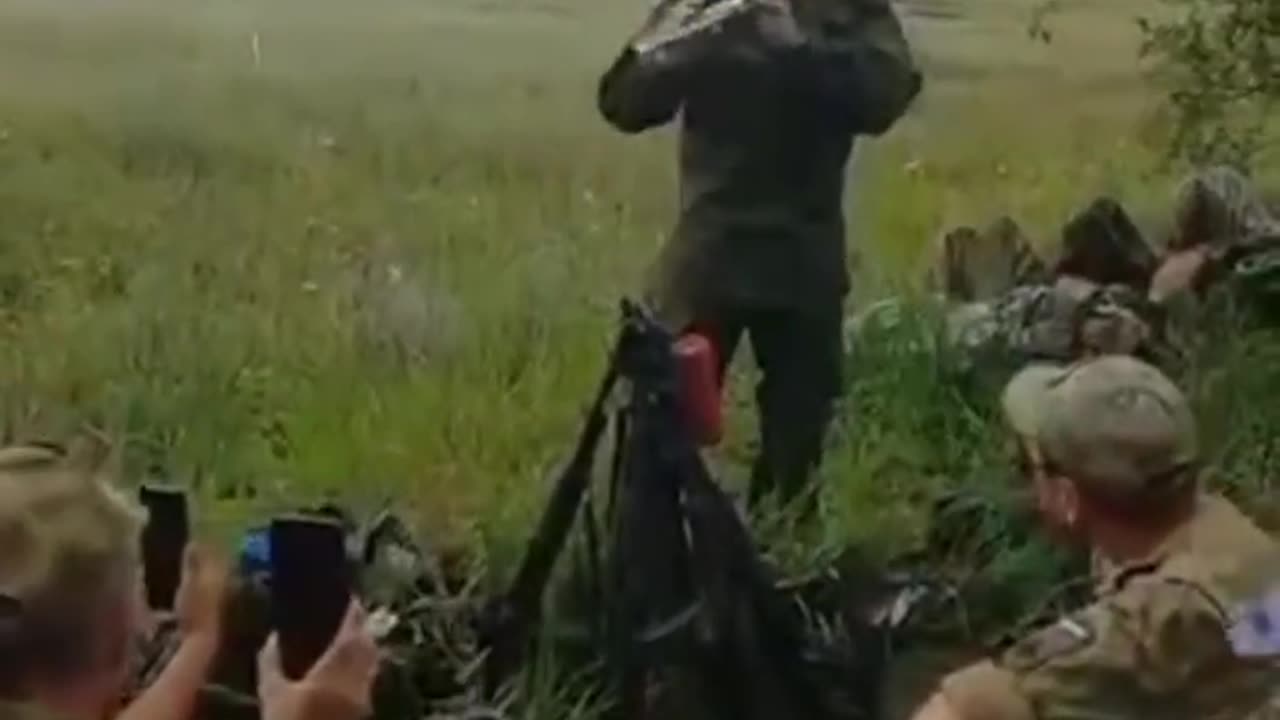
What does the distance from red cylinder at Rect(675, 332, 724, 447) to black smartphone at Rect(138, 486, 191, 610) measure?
15.1 inches

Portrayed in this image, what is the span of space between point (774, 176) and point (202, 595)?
0.54 metres

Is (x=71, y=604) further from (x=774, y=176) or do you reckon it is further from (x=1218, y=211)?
(x=1218, y=211)

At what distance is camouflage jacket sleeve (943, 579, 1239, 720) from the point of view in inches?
71.8

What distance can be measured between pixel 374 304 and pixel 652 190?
23 cm

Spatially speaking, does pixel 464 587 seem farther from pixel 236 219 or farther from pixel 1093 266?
pixel 1093 266

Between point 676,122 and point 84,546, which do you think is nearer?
point 84,546

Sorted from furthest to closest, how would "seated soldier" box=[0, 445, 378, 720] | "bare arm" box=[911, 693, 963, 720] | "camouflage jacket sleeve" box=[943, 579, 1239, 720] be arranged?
"bare arm" box=[911, 693, 963, 720] < "camouflage jacket sleeve" box=[943, 579, 1239, 720] < "seated soldier" box=[0, 445, 378, 720]

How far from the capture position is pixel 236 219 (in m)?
2.14

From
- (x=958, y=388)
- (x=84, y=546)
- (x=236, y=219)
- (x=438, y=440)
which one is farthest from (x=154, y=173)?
(x=958, y=388)

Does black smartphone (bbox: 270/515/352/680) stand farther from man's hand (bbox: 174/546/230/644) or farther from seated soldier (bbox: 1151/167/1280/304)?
seated soldier (bbox: 1151/167/1280/304)

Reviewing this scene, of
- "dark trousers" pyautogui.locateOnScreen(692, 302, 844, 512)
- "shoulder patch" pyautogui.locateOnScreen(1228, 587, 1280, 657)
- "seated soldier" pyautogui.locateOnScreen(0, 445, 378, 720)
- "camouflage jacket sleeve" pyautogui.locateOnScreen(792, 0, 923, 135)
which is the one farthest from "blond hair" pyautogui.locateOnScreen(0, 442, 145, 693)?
"shoulder patch" pyautogui.locateOnScreen(1228, 587, 1280, 657)

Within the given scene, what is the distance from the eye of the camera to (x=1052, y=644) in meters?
1.92

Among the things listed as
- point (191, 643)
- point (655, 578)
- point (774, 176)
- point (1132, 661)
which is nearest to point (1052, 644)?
point (1132, 661)

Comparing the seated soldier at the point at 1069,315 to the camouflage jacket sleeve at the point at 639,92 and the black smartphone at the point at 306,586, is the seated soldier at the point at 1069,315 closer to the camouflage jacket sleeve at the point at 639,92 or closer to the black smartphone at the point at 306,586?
the camouflage jacket sleeve at the point at 639,92
